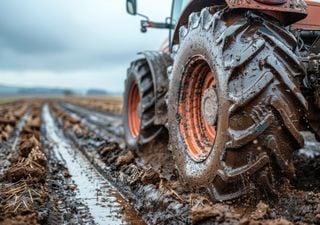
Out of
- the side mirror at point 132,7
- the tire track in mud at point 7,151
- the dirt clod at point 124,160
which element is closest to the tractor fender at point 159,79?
the dirt clod at point 124,160

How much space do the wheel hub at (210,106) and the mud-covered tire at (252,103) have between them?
0.32m

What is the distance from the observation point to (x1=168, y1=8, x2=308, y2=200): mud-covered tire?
10.1 feet

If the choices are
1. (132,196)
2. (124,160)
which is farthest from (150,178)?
(124,160)

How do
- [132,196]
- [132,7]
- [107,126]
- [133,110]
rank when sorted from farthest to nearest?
1. [107,126]
2. [133,110]
3. [132,7]
4. [132,196]

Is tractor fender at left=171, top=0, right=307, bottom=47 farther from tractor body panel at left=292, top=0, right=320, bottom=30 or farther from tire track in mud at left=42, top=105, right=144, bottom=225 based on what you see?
tire track in mud at left=42, top=105, right=144, bottom=225

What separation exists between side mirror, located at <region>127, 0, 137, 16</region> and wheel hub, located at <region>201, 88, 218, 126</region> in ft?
9.72

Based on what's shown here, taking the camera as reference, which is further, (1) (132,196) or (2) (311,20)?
(1) (132,196)

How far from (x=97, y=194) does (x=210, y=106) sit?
1533mm

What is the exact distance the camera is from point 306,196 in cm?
351

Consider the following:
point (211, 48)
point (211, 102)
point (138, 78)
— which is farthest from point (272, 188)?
point (138, 78)

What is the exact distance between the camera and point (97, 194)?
14.5 feet

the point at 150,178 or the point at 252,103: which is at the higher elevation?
the point at 252,103

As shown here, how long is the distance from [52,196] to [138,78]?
2599 millimetres

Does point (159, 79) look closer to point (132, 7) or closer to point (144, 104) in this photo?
point (144, 104)
